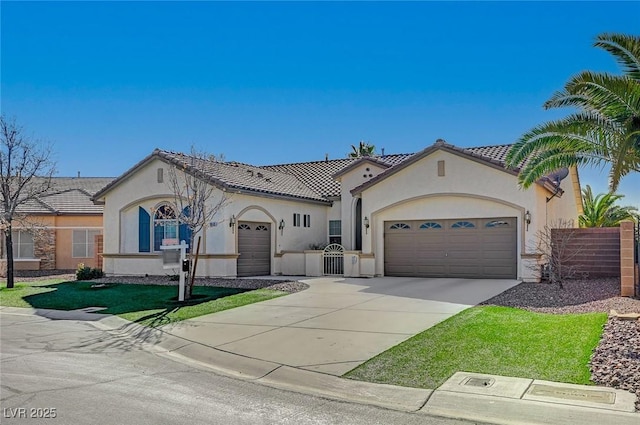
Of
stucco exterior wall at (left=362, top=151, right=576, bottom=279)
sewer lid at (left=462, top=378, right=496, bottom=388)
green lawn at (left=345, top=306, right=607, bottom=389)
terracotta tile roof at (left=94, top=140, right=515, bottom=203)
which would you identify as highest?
terracotta tile roof at (left=94, top=140, right=515, bottom=203)

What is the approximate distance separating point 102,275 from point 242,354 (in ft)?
56.3

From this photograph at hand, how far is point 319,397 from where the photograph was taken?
7.40m

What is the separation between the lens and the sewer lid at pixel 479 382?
7.46 metres

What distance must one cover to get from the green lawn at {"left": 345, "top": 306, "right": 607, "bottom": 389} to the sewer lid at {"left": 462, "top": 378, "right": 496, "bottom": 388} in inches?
12.5

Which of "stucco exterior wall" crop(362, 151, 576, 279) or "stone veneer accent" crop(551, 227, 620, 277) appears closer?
"stone veneer accent" crop(551, 227, 620, 277)

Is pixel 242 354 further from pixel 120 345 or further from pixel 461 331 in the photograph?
pixel 461 331

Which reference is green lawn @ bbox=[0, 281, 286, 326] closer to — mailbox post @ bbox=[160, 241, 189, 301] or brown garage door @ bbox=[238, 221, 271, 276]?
mailbox post @ bbox=[160, 241, 189, 301]

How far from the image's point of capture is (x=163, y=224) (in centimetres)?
2422

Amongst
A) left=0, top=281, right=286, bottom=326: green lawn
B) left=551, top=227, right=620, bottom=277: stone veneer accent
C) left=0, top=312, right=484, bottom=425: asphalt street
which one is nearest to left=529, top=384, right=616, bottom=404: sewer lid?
left=0, top=312, right=484, bottom=425: asphalt street

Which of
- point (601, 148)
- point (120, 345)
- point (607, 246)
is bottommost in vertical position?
point (120, 345)

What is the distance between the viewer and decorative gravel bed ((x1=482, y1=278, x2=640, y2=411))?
7.58 meters

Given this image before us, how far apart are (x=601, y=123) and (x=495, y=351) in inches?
210

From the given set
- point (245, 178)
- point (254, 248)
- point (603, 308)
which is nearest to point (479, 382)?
point (603, 308)

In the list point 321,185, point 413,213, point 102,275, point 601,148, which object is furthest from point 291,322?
point 321,185
